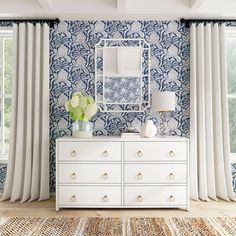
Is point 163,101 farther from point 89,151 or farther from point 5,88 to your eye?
point 5,88

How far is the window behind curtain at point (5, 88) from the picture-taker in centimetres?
440

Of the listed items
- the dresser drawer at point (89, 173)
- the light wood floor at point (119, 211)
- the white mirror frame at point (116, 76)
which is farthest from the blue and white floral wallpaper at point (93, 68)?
the dresser drawer at point (89, 173)

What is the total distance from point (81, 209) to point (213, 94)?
2164mm

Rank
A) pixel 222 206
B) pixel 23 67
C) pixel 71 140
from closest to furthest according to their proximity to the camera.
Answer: pixel 71 140
pixel 222 206
pixel 23 67

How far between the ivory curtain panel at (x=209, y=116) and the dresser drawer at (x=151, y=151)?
1.82 feet

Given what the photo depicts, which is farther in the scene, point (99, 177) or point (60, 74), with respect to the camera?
point (60, 74)

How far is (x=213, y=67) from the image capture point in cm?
407

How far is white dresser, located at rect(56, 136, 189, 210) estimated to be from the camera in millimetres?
3588

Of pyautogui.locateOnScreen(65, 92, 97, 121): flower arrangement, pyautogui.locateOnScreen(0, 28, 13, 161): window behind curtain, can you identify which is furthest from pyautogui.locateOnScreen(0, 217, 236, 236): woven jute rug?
pyautogui.locateOnScreen(0, 28, 13, 161): window behind curtain

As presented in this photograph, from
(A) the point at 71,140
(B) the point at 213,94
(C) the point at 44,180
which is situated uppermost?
(B) the point at 213,94

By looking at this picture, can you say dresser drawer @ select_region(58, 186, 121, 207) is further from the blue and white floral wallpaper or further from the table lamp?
the table lamp

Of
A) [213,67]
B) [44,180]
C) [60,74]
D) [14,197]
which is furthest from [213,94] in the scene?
[14,197]

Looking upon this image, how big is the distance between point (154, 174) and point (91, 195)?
749 mm

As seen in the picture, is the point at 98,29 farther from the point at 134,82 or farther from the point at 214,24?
the point at 214,24
